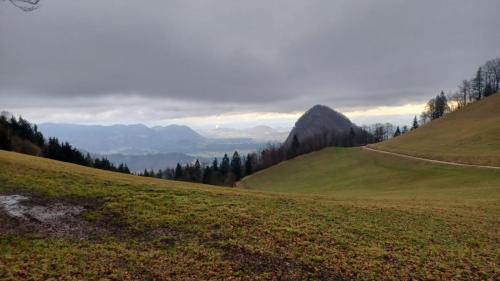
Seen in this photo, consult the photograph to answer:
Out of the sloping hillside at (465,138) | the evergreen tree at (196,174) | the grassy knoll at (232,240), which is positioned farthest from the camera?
the evergreen tree at (196,174)

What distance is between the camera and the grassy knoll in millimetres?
12188

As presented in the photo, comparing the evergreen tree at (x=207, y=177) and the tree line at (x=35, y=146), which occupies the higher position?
the tree line at (x=35, y=146)

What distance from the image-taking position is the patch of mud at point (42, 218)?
14602 mm

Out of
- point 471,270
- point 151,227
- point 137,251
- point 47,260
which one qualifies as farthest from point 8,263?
point 471,270

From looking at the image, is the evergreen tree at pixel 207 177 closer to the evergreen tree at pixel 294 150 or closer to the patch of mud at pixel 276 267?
the evergreen tree at pixel 294 150

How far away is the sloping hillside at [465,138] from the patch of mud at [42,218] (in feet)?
189

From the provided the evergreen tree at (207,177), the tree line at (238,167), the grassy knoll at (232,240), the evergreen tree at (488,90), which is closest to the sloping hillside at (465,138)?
the evergreen tree at (488,90)

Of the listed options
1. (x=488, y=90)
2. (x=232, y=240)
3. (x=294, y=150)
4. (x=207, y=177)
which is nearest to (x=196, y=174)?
(x=207, y=177)

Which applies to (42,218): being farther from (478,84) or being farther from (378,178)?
(478,84)

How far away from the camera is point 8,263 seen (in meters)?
11.4

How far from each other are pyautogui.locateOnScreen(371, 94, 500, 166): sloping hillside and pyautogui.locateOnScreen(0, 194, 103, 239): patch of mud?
5758 centimetres

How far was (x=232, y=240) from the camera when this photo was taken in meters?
15.0

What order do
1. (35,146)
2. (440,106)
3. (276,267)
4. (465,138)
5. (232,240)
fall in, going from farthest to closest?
(440,106)
(35,146)
(465,138)
(232,240)
(276,267)

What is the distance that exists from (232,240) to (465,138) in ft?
270
